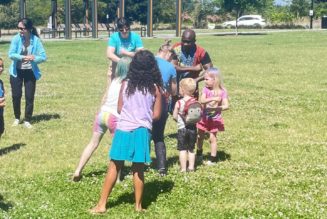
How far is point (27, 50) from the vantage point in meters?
12.5

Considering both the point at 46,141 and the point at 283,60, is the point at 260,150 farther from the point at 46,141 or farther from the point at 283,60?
the point at 283,60

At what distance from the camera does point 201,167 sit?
375 inches

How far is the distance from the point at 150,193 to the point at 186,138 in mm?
1260

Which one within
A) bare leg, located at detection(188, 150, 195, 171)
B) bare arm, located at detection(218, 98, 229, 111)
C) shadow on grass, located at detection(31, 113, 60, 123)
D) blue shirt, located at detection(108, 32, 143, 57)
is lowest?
shadow on grass, located at detection(31, 113, 60, 123)

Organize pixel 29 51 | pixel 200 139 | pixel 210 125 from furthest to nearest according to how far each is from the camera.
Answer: pixel 29 51 < pixel 200 139 < pixel 210 125

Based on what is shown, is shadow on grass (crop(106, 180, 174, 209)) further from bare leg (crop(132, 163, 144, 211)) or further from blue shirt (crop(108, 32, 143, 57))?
blue shirt (crop(108, 32, 143, 57))

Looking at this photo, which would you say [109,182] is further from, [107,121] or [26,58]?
[26,58]

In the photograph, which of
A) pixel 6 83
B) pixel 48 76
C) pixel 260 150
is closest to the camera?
pixel 260 150

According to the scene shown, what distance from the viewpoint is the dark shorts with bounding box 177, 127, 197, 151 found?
8.99 metres

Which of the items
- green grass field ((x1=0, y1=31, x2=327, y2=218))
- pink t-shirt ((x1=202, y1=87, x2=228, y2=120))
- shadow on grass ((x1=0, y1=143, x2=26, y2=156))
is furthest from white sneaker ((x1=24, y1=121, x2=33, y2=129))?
pink t-shirt ((x1=202, y1=87, x2=228, y2=120))

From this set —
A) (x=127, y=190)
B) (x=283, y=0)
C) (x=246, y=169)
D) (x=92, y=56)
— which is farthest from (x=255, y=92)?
(x=283, y=0)

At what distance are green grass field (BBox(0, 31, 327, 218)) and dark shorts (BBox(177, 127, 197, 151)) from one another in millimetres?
414

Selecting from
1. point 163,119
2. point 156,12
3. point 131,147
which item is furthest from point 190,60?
point 156,12

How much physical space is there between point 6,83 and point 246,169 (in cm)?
1348
